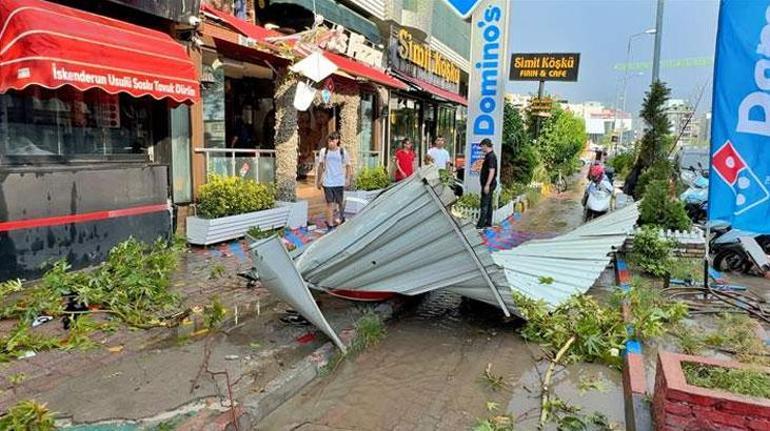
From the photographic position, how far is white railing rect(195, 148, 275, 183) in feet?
31.0

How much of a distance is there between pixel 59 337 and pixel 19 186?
226 cm

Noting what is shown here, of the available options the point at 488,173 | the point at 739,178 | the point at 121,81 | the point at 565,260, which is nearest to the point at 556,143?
the point at 488,173

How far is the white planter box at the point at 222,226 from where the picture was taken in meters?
8.38

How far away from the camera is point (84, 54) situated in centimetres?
597

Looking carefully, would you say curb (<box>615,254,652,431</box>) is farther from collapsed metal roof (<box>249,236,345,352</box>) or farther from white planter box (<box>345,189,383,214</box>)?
white planter box (<box>345,189,383,214</box>)

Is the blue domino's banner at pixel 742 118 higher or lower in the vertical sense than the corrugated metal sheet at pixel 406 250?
higher

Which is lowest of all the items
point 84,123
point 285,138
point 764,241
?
point 764,241

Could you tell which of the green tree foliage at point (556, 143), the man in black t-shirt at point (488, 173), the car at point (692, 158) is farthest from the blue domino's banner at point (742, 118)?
the green tree foliage at point (556, 143)

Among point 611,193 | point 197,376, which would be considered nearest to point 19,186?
point 197,376

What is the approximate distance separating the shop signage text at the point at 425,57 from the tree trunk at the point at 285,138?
26.2 ft

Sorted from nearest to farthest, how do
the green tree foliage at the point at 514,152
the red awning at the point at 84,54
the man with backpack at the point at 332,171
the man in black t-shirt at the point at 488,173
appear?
the red awning at the point at 84,54, the man with backpack at the point at 332,171, the man in black t-shirt at the point at 488,173, the green tree foliage at the point at 514,152

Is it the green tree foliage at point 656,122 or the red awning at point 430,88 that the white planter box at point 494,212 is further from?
the red awning at point 430,88

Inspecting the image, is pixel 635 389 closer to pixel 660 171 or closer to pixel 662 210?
pixel 662 210

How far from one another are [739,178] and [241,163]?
25.8ft
